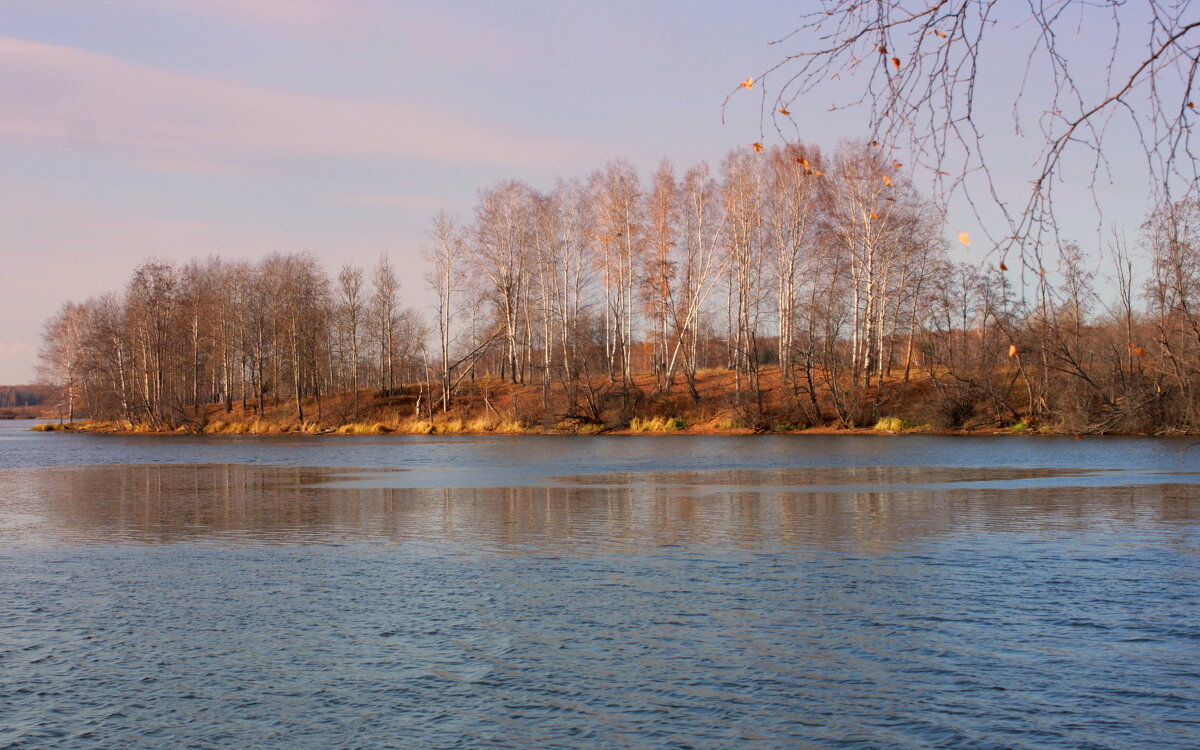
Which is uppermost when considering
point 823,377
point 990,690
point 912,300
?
point 912,300

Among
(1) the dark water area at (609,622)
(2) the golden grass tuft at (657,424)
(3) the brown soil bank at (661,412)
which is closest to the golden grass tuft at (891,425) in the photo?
(3) the brown soil bank at (661,412)

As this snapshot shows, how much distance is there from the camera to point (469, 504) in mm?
18797

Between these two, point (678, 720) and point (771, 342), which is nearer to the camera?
point (678, 720)

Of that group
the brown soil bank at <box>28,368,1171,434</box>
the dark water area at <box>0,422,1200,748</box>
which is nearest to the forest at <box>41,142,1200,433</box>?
the brown soil bank at <box>28,368,1171,434</box>

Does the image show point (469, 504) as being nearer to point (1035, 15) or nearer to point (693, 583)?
point (693, 583)

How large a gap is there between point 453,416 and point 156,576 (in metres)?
48.1

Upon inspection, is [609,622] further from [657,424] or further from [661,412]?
[661,412]

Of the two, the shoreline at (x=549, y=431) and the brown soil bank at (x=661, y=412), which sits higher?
the brown soil bank at (x=661, y=412)

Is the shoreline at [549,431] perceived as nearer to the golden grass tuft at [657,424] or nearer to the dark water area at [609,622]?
the golden grass tuft at [657,424]

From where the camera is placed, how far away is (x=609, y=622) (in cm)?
895

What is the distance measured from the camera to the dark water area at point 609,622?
639cm

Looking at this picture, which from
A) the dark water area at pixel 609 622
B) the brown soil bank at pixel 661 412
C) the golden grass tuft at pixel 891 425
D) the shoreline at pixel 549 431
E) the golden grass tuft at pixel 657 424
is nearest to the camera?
the dark water area at pixel 609 622

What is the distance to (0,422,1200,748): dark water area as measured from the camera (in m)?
6.39

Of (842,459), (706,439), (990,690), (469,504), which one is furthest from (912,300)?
(990,690)
